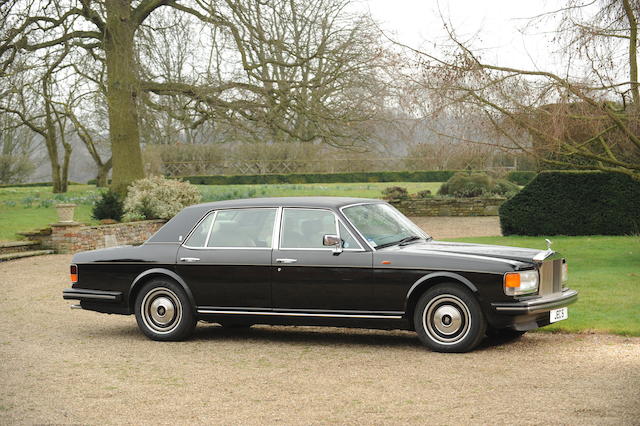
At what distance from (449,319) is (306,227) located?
1814 millimetres

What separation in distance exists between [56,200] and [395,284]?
25.0 meters

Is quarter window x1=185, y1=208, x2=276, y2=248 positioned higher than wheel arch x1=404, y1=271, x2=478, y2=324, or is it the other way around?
quarter window x1=185, y1=208, x2=276, y2=248

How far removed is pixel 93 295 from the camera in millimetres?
9492

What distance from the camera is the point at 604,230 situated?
22.3m

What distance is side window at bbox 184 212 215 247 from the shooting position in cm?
923

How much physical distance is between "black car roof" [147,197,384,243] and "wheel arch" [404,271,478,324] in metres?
1.28

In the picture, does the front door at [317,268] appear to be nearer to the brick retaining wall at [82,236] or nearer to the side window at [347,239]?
the side window at [347,239]

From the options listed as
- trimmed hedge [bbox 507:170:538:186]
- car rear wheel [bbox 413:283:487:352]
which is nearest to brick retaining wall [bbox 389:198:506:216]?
trimmed hedge [bbox 507:170:538:186]

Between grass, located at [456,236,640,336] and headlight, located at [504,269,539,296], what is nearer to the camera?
headlight, located at [504,269,539,296]

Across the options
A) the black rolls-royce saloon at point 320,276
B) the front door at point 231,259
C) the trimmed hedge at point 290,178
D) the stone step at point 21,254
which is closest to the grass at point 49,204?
the stone step at point 21,254

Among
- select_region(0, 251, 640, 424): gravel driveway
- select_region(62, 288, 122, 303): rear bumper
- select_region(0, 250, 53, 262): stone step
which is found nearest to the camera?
select_region(0, 251, 640, 424): gravel driveway

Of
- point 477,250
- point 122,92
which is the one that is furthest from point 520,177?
point 477,250

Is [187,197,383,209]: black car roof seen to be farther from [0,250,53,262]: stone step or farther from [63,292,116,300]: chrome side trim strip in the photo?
[0,250,53,262]: stone step

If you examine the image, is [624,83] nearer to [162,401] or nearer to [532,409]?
[532,409]
